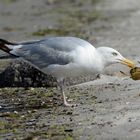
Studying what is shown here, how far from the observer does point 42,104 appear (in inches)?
341

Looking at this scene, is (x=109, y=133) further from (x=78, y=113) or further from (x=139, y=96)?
(x=139, y=96)

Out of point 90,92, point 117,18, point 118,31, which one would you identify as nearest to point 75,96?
point 90,92

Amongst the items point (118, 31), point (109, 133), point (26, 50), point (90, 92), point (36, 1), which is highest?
point (36, 1)

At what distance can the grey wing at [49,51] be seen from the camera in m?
8.42

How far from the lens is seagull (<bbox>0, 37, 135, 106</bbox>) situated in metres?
8.34

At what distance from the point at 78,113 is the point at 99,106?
14.1 inches

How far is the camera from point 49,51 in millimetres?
→ 8602

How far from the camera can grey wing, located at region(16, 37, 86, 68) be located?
8.42 metres

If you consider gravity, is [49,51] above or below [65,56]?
above

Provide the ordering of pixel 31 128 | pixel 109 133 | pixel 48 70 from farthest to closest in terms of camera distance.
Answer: pixel 48 70 → pixel 31 128 → pixel 109 133

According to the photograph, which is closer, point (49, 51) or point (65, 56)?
point (65, 56)

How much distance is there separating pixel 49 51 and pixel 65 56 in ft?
0.95

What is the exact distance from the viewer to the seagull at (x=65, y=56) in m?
8.34

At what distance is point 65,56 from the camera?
8.42m
